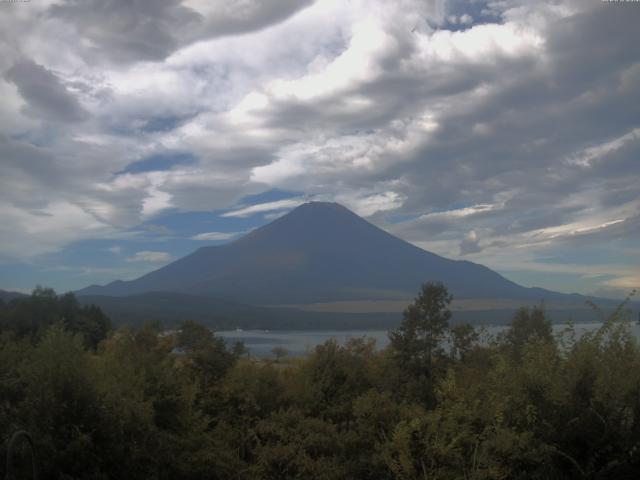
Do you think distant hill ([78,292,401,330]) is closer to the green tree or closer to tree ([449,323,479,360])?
the green tree

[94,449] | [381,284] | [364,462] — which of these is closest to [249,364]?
[364,462]

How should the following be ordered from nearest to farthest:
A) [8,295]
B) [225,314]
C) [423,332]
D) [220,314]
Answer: [423,332] < [8,295] < [220,314] < [225,314]

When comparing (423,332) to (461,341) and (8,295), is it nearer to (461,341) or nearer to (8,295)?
(461,341)

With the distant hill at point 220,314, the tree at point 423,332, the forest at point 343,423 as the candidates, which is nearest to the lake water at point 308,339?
the tree at point 423,332

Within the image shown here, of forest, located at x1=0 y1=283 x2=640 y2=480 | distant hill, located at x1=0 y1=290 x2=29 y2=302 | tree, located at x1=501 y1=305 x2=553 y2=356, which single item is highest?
distant hill, located at x1=0 y1=290 x2=29 y2=302

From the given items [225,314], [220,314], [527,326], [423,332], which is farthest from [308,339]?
[225,314]

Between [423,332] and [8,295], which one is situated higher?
[8,295]

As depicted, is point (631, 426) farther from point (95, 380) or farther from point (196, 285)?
point (196, 285)

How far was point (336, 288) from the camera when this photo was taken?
179m

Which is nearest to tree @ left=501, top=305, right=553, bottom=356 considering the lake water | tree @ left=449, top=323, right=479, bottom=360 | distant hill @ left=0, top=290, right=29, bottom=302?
the lake water

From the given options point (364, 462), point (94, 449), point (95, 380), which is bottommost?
point (364, 462)

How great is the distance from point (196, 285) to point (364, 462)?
17023 cm

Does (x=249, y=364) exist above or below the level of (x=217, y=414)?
above

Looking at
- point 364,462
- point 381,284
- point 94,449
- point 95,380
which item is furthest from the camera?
point 381,284
